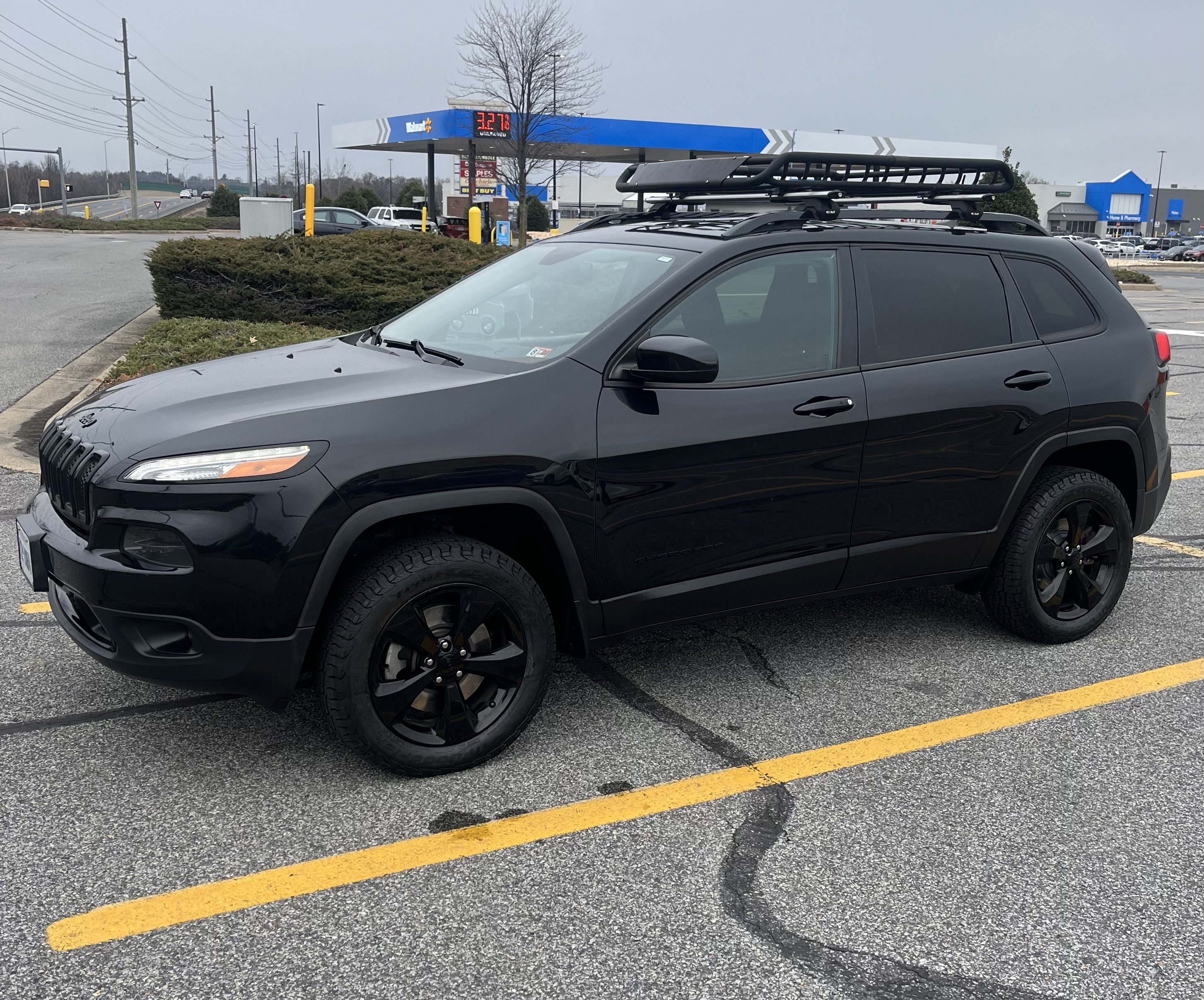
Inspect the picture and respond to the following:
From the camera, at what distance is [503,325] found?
4098mm

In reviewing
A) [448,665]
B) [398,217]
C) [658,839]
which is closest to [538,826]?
[658,839]

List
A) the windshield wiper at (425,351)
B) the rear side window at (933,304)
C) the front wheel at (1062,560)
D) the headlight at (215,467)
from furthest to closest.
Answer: the front wheel at (1062,560) → the rear side window at (933,304) → the windshield wiper at (425,351) → the headlight at (215,467)

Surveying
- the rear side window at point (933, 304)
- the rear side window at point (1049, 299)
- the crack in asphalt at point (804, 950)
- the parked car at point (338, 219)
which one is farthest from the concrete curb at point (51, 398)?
the parked car at point (338, 219)

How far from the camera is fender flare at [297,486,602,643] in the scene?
3129 millimetres

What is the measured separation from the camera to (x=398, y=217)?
141ft

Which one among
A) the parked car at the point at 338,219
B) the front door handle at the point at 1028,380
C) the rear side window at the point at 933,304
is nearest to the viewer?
the rear side window at the point at 933,304

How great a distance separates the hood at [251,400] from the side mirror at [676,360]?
1.51 ft

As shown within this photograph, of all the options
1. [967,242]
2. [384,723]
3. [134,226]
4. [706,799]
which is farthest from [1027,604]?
[134,226]

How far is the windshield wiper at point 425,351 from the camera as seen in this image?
12.4 ft

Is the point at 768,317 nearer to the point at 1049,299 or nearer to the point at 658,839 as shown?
the point at 1049,299

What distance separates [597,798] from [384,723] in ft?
2.24

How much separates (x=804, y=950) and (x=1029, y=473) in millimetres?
2460

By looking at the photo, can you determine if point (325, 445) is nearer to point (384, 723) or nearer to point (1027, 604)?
point (384, 723)

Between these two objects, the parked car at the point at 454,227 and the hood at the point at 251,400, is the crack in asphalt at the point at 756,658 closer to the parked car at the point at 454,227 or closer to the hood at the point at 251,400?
the hood at the point at 251,400
